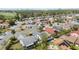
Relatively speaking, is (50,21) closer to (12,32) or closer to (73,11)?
(73,11)

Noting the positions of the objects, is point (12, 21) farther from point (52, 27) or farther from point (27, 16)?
point (52, 27)

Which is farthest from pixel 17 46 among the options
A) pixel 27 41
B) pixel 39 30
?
pixel 39 30

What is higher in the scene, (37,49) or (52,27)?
(52,27)

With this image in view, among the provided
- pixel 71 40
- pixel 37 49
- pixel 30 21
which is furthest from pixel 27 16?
pixel 71 40

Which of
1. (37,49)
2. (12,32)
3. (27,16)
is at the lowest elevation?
(37,49)

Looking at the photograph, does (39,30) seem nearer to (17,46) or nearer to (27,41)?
(27,41)

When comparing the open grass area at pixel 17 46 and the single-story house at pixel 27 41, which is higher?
the single-story house at pixel 27 41

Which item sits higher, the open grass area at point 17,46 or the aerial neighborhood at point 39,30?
the aerial neighborhood at point 39,30

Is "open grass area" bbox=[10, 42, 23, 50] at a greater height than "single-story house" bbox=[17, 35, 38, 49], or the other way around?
"single-story house" bbox=[17, 35, 38, 49]
